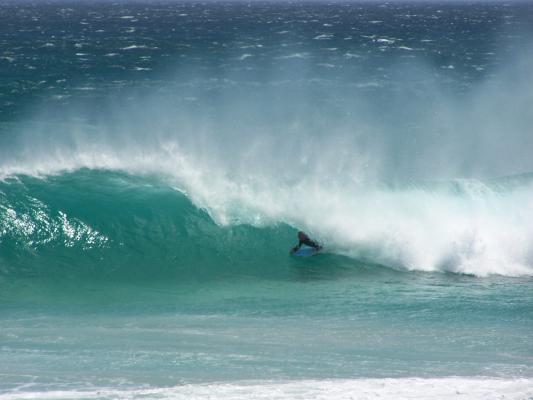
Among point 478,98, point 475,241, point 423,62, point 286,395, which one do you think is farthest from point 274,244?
point 423,62

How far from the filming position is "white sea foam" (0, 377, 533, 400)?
36.1 feet

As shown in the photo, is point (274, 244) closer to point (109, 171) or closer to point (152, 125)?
point (109, 171)

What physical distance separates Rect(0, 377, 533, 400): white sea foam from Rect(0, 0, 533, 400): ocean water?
3 centimetres

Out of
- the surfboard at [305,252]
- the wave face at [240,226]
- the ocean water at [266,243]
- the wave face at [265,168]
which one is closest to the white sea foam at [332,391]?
the ocean water at [266,243]

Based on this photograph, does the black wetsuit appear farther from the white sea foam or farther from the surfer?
the white sea foam

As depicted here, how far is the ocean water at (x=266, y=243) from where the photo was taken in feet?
39.4

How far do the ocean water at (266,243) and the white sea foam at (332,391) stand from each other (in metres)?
0.03

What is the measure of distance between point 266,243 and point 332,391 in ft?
27.4

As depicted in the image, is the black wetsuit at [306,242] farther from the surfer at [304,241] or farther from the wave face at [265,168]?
the wave face at [265,168]

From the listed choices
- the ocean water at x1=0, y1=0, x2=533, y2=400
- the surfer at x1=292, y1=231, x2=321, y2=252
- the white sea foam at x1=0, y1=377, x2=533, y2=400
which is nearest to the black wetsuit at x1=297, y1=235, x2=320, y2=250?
the surfer at x1=292, y1=231, x2=321, y2=252

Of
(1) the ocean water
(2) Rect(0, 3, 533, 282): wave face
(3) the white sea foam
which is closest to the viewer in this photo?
(3) the white sea foam

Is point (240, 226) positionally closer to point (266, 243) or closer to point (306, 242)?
point (266, 243)

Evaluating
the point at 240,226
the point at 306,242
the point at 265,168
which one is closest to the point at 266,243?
the point at 240,226

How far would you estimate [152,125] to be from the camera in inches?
1151
